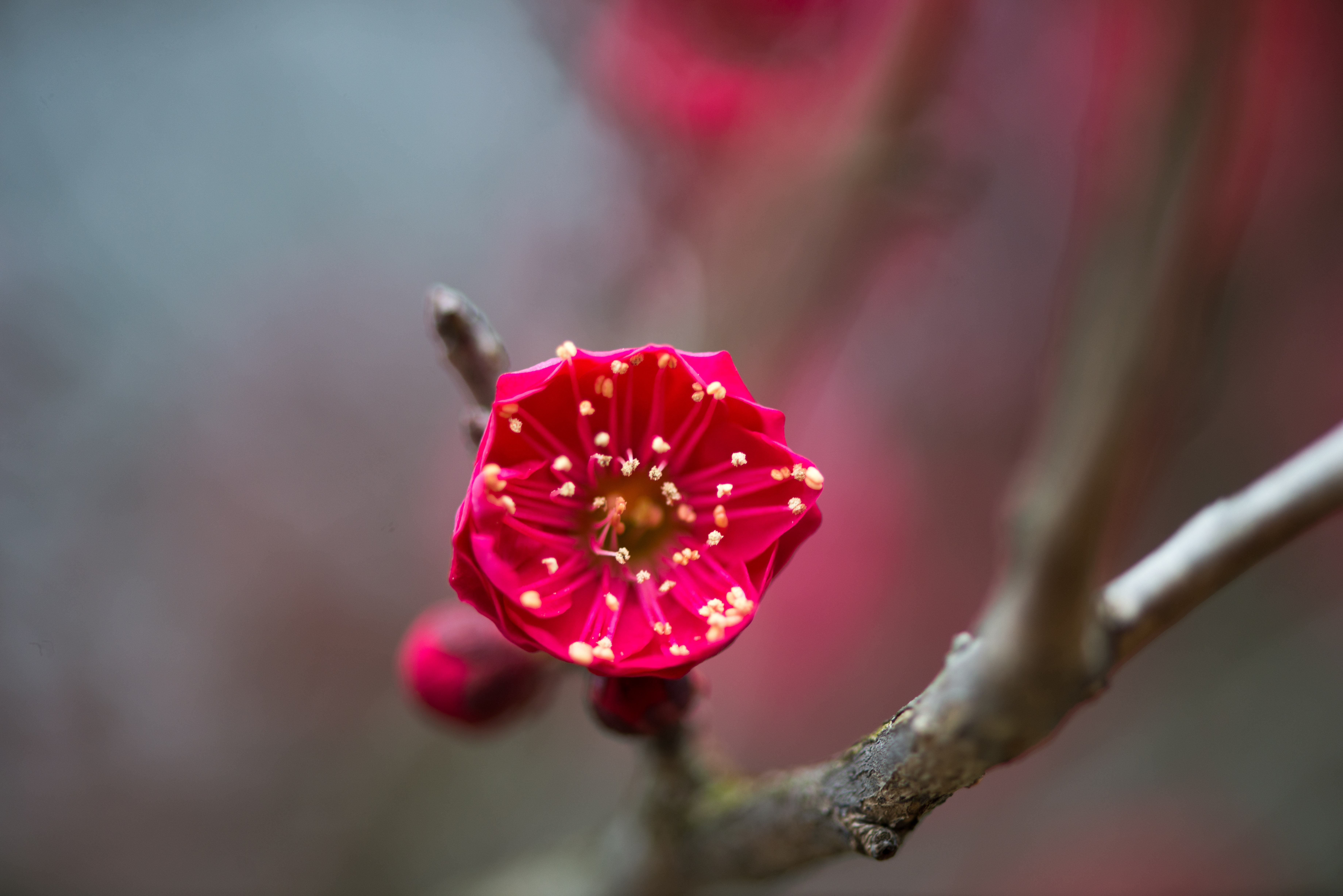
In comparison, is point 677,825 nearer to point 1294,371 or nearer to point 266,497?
point 266,497

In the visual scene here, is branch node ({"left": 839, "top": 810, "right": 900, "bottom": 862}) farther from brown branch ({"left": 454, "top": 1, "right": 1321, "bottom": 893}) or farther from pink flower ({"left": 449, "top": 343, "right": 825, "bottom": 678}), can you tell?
pink flower ({"left": 449, "top": 343, "right": 825, "bottom": 678})

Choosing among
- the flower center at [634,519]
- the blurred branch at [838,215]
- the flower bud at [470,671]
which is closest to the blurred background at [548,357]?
the blurred branch at [838,215]

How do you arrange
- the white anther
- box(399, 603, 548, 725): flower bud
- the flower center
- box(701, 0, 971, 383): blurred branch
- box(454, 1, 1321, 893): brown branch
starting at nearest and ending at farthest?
box(454, 1, 1321, 893): brown branch → the white anther → the flower center → box(399, 603, 548, 725): flower bud → box(701, 0, 971, 383): blurred branch

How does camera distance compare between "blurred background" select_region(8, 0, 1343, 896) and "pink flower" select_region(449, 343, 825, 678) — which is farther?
"blurred background" select_region(8, 0, 1343, 896)

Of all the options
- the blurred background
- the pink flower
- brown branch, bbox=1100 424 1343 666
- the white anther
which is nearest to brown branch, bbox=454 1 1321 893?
brown branch, bbox=1100 424 1343 666

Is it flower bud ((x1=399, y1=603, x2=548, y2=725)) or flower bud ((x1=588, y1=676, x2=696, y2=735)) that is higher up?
flower bud ((x1=399, y1=603, x2=548, y2=725))

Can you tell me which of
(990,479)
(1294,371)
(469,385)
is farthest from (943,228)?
(469,385)

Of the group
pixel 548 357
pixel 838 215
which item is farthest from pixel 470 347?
pixel 548 357
